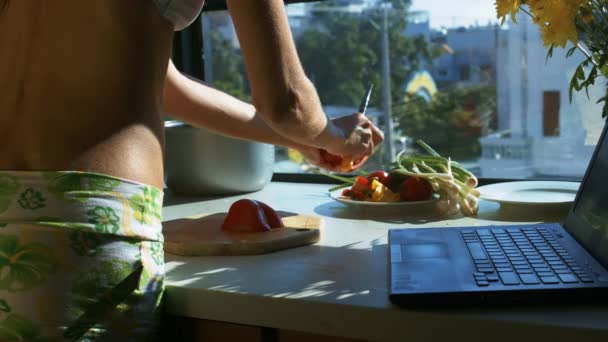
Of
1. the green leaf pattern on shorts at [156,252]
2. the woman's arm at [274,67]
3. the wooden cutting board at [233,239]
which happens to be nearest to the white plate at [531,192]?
the wooden cutting board at [233,239]

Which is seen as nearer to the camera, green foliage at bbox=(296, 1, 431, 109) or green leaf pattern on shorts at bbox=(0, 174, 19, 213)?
green leaf pattern on shorts at bbox=(0, 174, 19, 213)

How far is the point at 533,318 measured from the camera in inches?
33.5

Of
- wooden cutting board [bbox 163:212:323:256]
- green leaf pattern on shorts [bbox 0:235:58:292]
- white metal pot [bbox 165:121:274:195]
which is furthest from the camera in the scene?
white metal pot [bbox 165:121:274:195]

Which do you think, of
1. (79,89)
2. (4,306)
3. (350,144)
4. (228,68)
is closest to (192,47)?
(228,68)

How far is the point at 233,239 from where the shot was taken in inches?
49.6

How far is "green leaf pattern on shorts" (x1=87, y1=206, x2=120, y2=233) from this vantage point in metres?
1.00

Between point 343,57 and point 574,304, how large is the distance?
1.20m

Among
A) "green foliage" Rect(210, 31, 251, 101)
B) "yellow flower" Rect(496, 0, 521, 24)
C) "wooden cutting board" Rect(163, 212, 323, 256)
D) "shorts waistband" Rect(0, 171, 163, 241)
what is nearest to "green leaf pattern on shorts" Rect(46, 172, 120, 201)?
"shorts waistband" Rect(0, 171, 163, 241)

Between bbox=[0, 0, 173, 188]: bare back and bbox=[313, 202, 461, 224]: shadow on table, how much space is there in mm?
538

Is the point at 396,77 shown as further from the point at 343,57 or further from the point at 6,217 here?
the point at 6,217

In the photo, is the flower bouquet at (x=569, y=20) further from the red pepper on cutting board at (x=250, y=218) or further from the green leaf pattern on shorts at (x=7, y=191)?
the green leaf pattern on shorts at (x=7, y=191)

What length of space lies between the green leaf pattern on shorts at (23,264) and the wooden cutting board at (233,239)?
0.29 m

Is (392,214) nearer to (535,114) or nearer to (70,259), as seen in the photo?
(535,114)

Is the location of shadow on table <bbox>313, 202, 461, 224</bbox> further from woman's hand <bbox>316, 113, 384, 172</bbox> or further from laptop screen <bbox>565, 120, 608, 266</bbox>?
laptop screen <bbox>565, 120, 608, 266</bbox>
